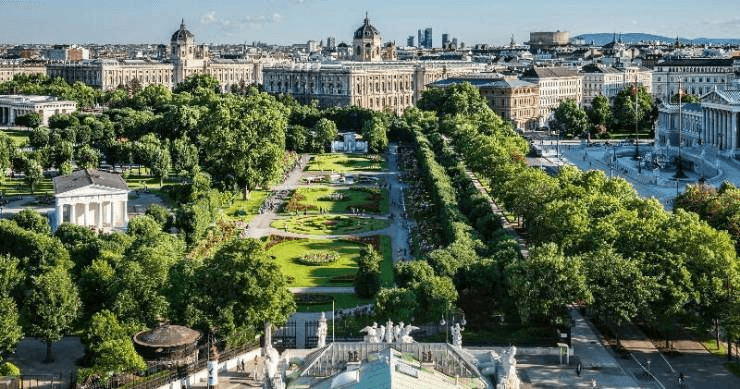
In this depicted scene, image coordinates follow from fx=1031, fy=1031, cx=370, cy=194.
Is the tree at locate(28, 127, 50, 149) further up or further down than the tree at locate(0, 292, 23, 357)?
further up

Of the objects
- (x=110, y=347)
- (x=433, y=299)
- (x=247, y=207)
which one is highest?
(x=247, y=207)

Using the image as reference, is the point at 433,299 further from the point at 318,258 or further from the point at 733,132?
the point at 733,132

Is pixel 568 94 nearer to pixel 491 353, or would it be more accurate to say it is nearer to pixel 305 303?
pixel 305 303

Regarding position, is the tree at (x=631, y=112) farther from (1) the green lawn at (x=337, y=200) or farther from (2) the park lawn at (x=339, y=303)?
(2) the park lawn at (x=339, y=303)

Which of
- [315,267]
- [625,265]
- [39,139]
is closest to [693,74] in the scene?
[39,139]

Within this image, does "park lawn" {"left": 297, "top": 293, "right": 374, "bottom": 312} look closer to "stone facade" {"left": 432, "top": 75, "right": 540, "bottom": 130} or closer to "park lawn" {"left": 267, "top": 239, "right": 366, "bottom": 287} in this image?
"park lawn" {"left": 267, "top": 239, "right": 366, "bottom": 287}

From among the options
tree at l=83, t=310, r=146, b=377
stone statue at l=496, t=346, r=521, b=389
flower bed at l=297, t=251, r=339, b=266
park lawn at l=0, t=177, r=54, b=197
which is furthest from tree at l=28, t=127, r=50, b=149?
stone statue at l=496, t=346, r=521, b=389

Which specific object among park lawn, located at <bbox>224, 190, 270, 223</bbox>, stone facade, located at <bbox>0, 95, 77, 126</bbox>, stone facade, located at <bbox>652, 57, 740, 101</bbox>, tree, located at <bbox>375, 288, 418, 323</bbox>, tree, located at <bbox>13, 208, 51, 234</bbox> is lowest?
tree, located at <bbox>375, 288, 418, 323</bbox>
